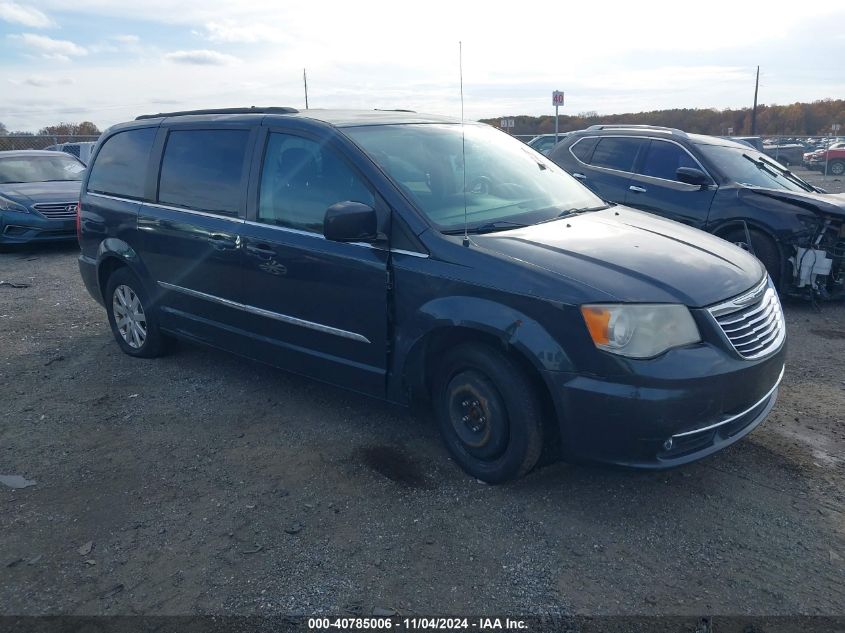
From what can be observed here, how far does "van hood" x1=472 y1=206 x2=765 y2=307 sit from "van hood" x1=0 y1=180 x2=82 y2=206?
30.8 ft

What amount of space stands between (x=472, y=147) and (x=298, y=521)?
2.55 meters

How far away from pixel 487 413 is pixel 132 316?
359cm

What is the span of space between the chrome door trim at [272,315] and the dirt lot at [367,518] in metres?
0.66

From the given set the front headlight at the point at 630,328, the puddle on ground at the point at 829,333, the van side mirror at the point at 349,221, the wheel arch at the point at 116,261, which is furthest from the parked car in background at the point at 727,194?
the wheel arch at the point at 116,261

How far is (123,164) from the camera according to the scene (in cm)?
593

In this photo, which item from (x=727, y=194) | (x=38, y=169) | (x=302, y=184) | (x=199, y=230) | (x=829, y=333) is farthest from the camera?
(x=38, y=169)

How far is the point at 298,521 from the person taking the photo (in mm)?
3541

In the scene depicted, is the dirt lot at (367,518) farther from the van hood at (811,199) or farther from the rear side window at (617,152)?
the rear side window at (617,152)

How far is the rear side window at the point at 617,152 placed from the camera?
28.0ft

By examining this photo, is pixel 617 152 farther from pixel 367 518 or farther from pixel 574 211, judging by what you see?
pixel 367 518

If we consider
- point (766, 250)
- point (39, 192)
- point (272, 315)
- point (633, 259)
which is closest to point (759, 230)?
point (766, 250)

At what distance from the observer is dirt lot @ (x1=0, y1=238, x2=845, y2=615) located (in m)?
2.98

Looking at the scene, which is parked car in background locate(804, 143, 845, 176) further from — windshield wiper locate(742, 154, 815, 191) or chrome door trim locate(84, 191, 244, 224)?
chrome door trim locate(84, 191, 244, 224)

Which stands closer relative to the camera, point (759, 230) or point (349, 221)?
point (349, 221)
